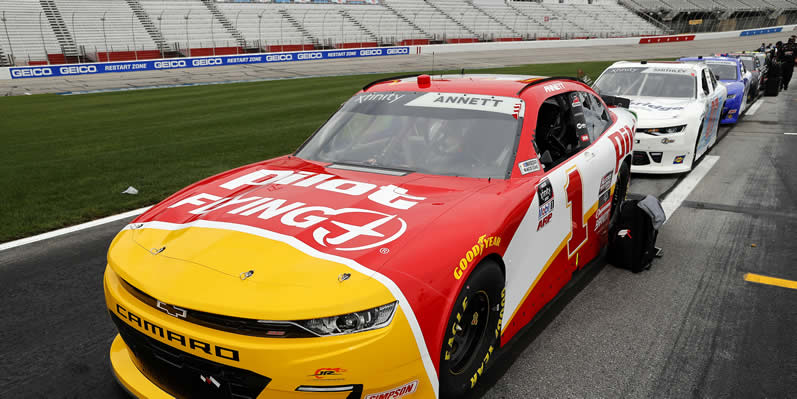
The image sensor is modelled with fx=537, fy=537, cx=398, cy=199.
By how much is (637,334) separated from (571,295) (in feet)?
2.09

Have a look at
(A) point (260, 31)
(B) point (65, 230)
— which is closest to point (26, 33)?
(A) point (260, 31)

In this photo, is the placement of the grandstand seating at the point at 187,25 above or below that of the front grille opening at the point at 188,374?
above

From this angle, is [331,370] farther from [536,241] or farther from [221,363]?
[536,241]

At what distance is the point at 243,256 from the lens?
236 cm

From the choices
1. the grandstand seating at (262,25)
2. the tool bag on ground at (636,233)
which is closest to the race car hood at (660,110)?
the tool bag on ground at (636,233)

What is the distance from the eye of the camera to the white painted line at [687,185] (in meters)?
6.71

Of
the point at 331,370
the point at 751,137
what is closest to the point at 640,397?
the point at 331,370

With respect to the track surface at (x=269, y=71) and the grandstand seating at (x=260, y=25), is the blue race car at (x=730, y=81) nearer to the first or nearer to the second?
the track surface at (x=269, y=71)

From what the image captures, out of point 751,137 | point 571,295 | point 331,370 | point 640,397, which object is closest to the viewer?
point 331,370

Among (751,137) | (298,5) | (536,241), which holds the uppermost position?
(298,5)

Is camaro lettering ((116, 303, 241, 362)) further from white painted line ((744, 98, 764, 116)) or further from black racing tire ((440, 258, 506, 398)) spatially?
white painted line ((744, 98, 764, 116))

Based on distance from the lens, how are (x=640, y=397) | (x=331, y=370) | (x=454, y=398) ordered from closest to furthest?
(x=331, y=370) → (x=454, y=398) → (x=640, y=397)

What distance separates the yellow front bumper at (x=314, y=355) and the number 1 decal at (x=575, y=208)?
1.89 metres

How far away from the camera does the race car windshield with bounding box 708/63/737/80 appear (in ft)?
42.8
